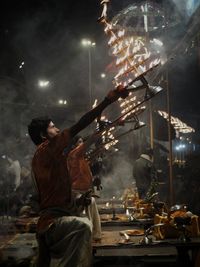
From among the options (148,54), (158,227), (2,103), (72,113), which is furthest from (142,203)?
(72,113)

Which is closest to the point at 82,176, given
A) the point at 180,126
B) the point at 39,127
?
the point at 39,127

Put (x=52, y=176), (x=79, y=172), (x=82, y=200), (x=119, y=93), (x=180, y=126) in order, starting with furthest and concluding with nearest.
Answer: (x=180, y=126) < (x=79, y=172) < (x=82, y=200) < (x=52, y=176) < (x=119, y=93)

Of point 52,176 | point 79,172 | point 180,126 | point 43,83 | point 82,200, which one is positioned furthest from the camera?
point 43,83

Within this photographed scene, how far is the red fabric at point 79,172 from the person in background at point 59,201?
257cm

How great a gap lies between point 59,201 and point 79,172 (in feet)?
10.5

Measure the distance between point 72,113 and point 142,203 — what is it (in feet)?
105

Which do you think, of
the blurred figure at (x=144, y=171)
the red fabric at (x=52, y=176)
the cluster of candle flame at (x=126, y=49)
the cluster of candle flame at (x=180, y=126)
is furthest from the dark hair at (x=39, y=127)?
the cluster of candle flame at (x=180, y=126)

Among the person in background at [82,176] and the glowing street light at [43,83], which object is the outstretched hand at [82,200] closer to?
the person in background at [82,176]

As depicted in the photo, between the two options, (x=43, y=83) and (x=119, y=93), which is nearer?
(x=119, y=93)

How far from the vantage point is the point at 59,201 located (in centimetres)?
442

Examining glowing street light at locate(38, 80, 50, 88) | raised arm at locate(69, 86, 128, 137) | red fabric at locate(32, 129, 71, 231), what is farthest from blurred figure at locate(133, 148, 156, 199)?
glowing street light at locate(38, 80, 50, 88)

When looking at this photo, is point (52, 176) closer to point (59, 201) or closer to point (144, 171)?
point (59, 201)

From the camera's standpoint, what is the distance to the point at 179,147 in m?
13.2

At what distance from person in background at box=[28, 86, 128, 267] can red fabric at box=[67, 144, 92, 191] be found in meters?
2.57
